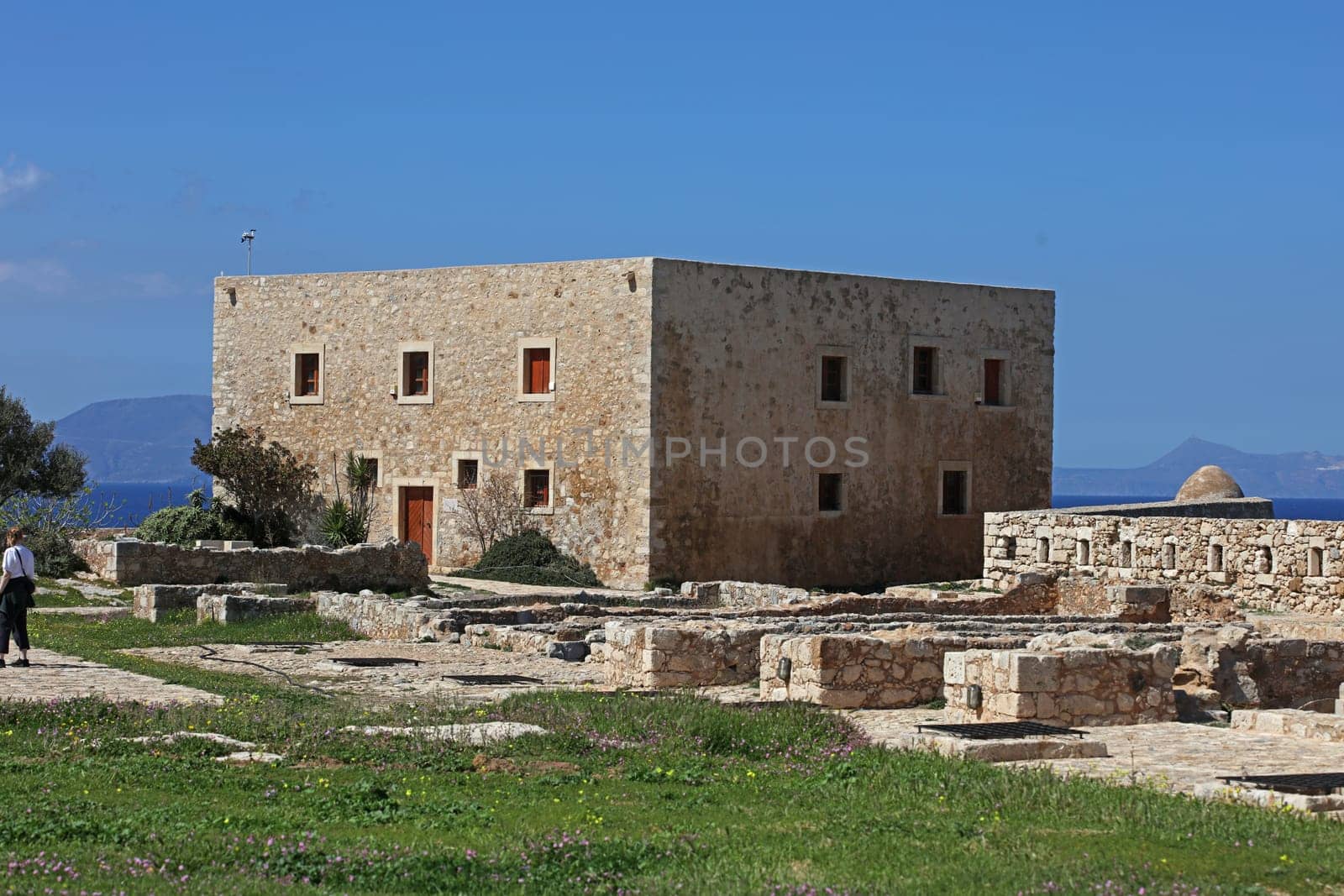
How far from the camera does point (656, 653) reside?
1606cm

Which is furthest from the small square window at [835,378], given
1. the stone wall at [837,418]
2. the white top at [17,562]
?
the white top at [17,562]

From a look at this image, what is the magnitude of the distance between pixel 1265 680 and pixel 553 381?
20151 millimetres

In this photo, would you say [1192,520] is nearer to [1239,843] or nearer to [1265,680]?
[1265,680]

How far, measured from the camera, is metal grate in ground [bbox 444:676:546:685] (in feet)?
53.8

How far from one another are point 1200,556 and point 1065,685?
1503cm

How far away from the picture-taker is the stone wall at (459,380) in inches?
1356

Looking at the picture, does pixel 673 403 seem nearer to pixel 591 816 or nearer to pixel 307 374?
pixel 307 374

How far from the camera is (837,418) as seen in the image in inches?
1449

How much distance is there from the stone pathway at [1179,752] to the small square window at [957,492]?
24.9m

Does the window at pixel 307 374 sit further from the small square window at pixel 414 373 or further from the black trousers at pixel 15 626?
the black trousers at pixel 15 626

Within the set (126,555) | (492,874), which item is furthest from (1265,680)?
(126,555)

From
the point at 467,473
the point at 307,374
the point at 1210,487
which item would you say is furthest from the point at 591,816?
the point at 1210,487

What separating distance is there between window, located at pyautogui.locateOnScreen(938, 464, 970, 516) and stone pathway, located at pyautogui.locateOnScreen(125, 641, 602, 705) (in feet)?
64.7

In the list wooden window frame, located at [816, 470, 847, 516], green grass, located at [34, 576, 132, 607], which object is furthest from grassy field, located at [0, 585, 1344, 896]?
wooden window frame, located at [816, 470, 847, 516]
